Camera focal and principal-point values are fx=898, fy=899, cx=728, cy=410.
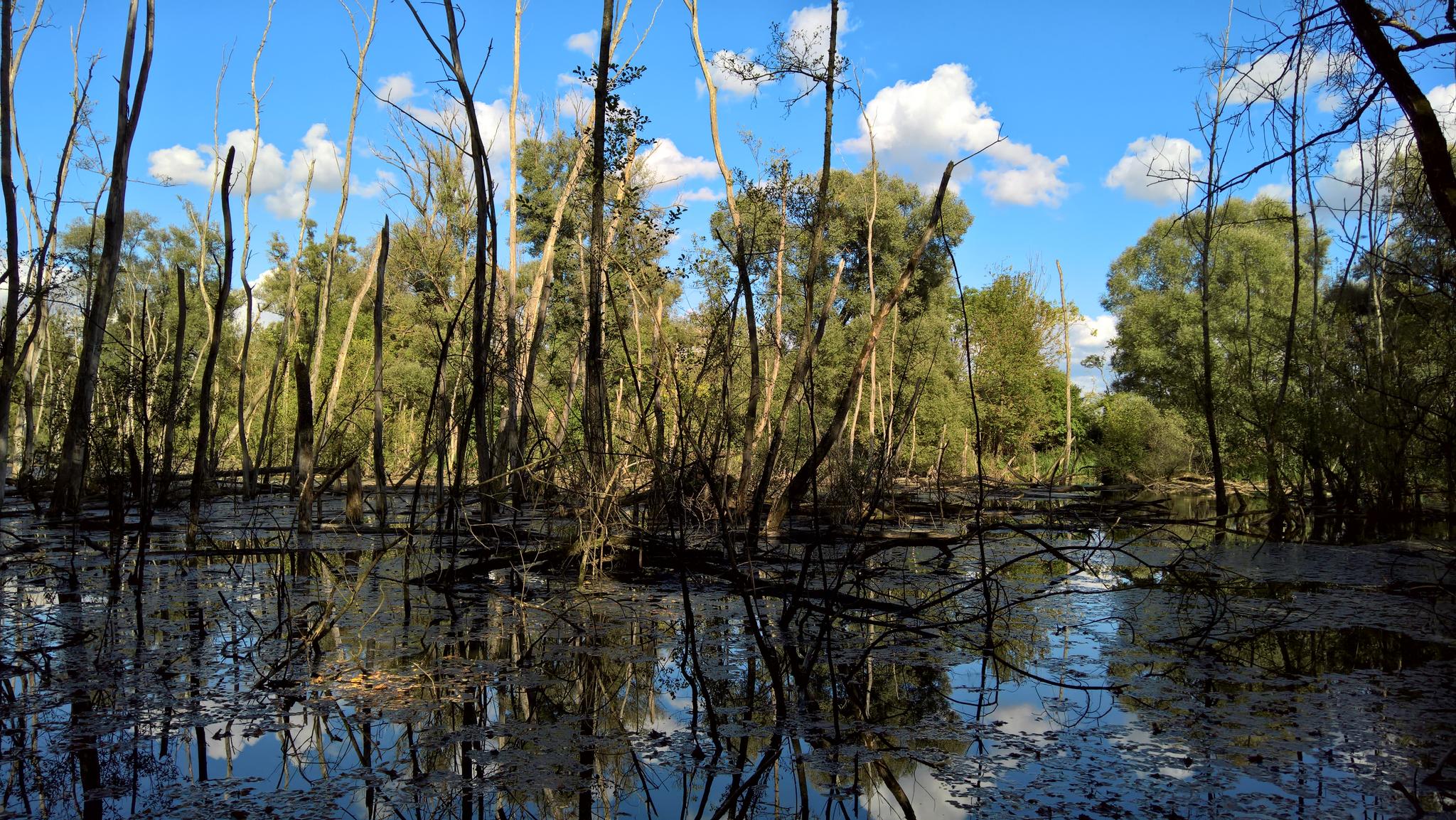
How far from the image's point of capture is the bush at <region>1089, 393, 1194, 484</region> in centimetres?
2381

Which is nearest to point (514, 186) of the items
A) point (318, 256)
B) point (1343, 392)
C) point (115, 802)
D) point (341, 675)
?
point (1343, 392)

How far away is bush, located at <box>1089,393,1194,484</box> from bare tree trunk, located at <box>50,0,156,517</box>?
2043 cm

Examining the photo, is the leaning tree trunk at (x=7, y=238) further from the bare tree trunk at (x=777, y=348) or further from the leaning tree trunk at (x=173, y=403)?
the bare tree trunk at (x=777, y=348)

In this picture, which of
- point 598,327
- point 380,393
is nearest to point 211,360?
point 380,393

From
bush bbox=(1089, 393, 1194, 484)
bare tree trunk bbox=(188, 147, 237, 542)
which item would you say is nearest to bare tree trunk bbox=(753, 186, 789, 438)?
bare tree trunk bbox=(188, 147, 237, 542)

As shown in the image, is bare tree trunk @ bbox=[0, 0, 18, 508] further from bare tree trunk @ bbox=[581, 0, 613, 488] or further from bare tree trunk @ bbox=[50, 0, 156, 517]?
bare tree trunk @ bbox=[581, 0, 613, 488]

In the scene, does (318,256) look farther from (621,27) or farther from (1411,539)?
(1411,539)

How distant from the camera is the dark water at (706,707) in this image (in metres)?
2.41

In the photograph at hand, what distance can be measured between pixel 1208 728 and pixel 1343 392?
26.5 ft

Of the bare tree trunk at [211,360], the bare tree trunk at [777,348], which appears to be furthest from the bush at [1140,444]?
the bare tree trunk at [211,360]

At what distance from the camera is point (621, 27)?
1353 cm

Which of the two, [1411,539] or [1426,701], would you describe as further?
[1411,539]

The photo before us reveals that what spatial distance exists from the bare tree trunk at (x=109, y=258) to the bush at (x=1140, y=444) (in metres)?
20.4

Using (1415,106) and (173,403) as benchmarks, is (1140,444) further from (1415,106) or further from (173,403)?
(173,403)
